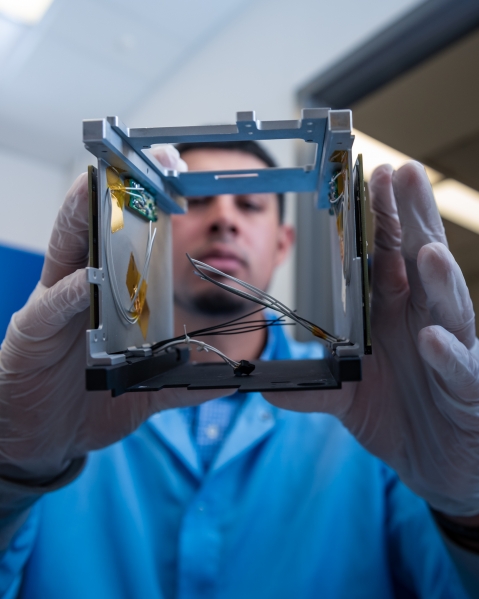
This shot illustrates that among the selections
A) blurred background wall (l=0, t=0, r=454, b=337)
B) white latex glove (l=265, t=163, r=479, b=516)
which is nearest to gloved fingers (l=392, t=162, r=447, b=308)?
white latex glove (l=265, t=163, r=479, b=516)

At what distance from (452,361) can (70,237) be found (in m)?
0.60

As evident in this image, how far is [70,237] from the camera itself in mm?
732

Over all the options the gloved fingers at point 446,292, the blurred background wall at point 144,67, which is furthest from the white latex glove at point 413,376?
the blurred background wall at point 144,67

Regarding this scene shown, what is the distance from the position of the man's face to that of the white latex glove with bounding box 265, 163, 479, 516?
484mm

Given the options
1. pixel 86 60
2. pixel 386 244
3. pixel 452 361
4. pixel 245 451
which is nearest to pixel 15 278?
pixel 245 451

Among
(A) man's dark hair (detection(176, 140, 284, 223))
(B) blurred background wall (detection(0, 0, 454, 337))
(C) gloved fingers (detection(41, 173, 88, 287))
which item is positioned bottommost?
(C) gloved fingers (detection(41, 173, 88, 287))

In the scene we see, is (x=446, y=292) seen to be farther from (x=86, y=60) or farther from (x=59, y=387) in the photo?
(x=86, y=60)

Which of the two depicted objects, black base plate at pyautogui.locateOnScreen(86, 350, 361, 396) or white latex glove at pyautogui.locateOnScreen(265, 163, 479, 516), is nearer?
black base plate at pyautogui.locateOnScreen(86, 350, 361, 396)

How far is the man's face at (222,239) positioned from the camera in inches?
47.3

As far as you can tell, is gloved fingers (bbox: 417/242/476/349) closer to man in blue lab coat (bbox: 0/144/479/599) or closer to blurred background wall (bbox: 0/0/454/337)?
man in blue lab coat (bbox: 0/144/479/599)

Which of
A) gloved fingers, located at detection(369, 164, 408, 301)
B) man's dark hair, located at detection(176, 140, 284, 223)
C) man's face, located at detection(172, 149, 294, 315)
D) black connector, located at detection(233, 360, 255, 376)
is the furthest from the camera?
man's dark hair, located at detection(176, 140, 284, 223)

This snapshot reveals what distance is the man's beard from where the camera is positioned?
1.25 metres

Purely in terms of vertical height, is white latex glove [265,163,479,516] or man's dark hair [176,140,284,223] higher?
man's dark hair [176,140,284,223]

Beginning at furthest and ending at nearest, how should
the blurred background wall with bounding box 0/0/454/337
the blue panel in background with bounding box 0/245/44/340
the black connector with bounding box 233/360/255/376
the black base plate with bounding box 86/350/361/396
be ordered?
1. the blurred background wall with bounding box 0/0/454/337
2. the blue panel in background with bounding box 0/245/44/340
3. the black connector with bounding box 233/360/255/376
4. the black base plate with bounding box 86/350/361/396
